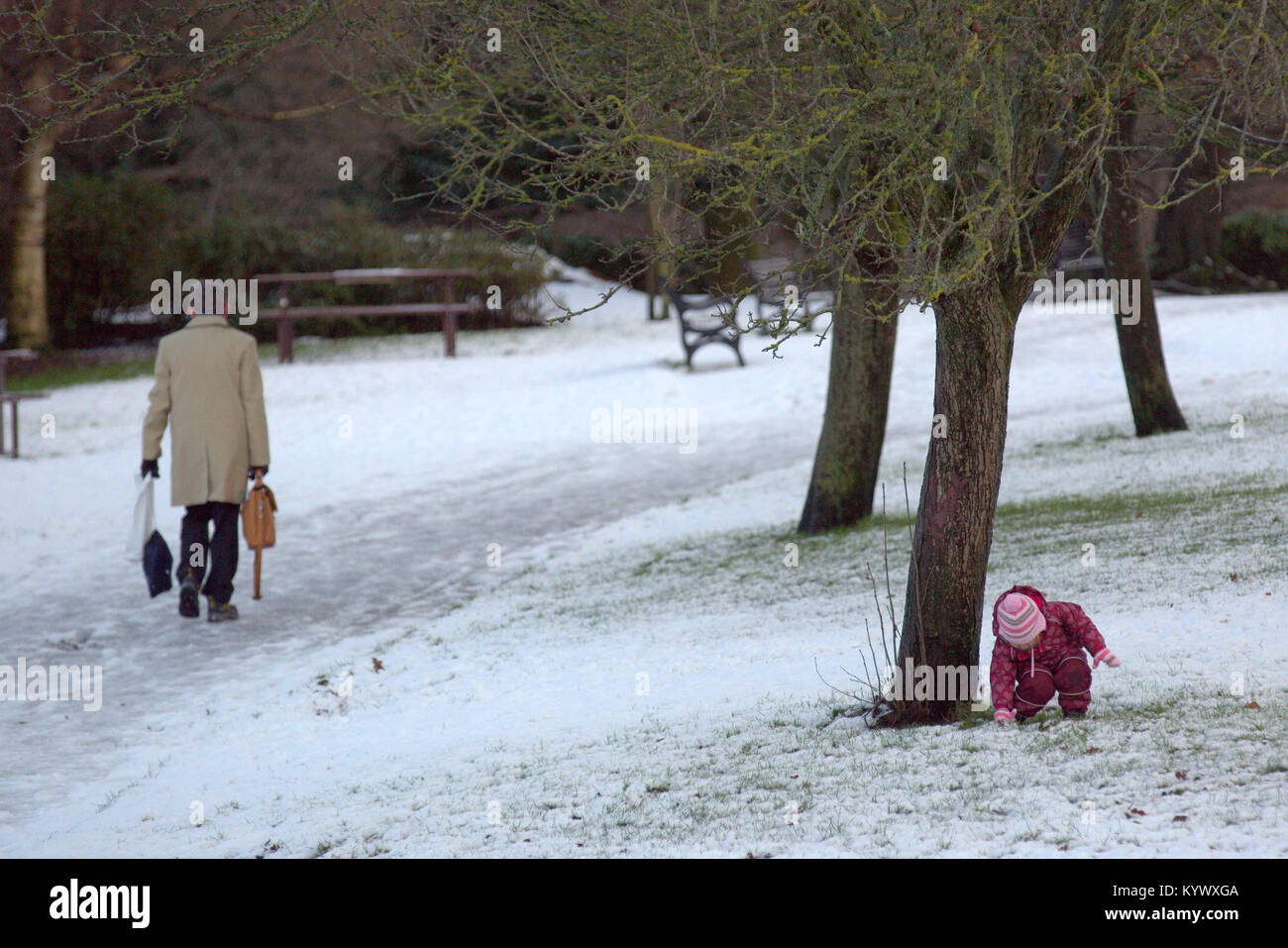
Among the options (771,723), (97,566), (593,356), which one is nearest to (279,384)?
(593,356)

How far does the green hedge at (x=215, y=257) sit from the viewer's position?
22641 millimetres

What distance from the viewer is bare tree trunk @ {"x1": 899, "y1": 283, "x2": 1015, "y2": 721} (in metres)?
4.94

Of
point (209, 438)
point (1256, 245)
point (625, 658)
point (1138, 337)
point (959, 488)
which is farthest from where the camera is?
point (1256, 245)

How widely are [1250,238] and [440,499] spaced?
21147 mm

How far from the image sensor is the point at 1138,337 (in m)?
11.2

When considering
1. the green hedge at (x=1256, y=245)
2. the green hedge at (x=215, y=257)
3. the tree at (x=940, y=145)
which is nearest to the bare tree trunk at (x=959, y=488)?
the tree at (x=940, y=145)

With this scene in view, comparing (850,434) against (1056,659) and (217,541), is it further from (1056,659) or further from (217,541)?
(1056,659)

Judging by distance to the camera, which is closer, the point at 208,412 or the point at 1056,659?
the point at 1056,659

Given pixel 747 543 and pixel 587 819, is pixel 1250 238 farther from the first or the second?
pixel 587 819

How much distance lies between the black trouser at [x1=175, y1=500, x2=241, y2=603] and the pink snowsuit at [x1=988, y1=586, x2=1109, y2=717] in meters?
5.03

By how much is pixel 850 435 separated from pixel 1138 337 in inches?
133

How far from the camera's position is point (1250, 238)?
1071 inches

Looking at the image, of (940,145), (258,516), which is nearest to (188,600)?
(258,516)

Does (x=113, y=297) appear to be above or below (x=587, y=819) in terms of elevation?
above
